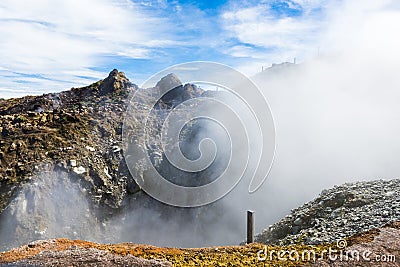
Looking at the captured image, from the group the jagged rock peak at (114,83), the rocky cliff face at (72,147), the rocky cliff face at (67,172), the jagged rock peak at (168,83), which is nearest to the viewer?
the rocky cliff face at (67,172)

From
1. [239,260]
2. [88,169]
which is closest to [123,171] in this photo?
[88,169]

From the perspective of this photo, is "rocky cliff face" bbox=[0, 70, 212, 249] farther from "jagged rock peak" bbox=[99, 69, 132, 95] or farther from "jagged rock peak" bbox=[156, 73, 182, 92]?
"jagged rock peak" bbox=[156, 73, 182, 92]

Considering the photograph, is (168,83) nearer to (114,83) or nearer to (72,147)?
(114,83)

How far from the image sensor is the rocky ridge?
11.2 metres

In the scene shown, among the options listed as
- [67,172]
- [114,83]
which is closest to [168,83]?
[114,83]

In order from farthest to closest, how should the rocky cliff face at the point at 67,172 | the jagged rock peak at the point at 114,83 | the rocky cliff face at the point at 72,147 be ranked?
the jagged rock peak at the point at 114,83, the rocky cliff face at the point at 72,147, the rocky cliff face at the point at 67,172

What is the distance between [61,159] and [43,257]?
14.4m

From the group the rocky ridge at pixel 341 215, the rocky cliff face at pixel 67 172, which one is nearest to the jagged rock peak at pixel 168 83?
the rocky cliff face at pixel 67 172

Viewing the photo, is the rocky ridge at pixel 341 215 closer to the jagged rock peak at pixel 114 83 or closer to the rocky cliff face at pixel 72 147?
the rocky cliff face at pixel 72 147

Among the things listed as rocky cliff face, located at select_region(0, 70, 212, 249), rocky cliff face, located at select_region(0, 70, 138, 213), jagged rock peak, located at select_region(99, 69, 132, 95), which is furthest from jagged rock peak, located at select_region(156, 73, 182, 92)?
rocky cliff face, located at select_region(0, 70, 212, 249)

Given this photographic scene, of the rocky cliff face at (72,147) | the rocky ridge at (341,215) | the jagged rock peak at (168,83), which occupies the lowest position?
the rocky ridge at (341,215)

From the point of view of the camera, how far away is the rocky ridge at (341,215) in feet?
36.8

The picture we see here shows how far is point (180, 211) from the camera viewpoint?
90.6 ft

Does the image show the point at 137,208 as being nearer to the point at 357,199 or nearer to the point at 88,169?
the point at 88,169
